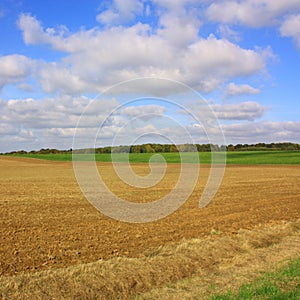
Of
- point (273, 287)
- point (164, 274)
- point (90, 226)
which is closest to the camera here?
point (273, 287)

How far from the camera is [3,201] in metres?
18.6

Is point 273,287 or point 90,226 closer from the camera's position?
point 273,287

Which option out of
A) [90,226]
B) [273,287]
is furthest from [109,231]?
[273,287]

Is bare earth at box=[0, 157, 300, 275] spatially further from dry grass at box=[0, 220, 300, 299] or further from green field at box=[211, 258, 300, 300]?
green field at box=[211, 258, 300, 300]

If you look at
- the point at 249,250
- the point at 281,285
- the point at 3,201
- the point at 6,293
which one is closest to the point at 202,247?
the point at 249,250

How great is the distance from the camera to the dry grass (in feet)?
22.0

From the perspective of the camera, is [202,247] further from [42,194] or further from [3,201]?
[42,194]

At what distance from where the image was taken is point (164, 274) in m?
7.68

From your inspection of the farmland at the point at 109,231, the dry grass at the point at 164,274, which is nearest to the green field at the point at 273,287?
the dry grass at the point at 164,274

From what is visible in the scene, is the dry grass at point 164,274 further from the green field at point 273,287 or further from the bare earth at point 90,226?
the bare earth at point 90,226

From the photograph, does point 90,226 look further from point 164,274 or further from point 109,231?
point 164,274

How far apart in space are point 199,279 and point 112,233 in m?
4.58

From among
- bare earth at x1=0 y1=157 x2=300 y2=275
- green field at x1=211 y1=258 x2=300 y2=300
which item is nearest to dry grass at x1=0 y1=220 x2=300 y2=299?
green field at x1=211 y1=258 x2=300 y2=300

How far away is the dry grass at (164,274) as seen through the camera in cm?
669
